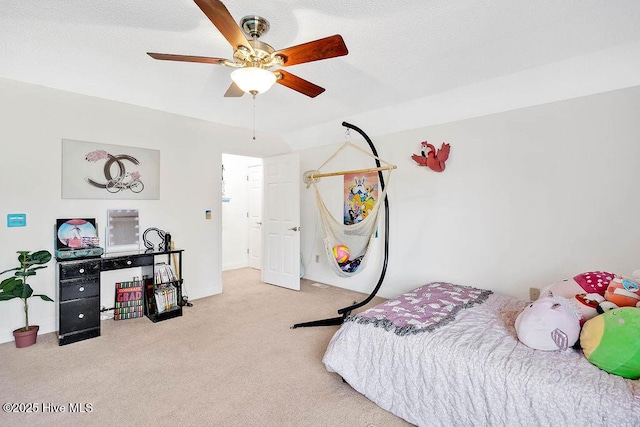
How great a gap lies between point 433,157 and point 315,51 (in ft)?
6.76

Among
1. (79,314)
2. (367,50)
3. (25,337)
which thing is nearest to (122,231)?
(79,314)

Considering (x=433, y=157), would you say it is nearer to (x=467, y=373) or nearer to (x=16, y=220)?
(x=467, y=373)

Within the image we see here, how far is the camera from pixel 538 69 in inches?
102

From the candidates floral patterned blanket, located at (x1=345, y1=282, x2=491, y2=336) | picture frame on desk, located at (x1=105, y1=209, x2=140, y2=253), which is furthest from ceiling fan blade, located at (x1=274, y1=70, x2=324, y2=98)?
picture frame on desk, located at (x1=105, y1=209, x2=140, y2=253)

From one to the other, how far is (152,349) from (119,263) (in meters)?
0.94

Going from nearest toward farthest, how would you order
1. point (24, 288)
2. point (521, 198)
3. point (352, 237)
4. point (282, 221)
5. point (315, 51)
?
A: 1. point (315, 51)
2. point (24, 288)
3. point (521, 198)
4. point (352, 237)
5. point (282, 221)

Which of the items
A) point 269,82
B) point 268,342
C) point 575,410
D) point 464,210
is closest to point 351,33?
point 269,82

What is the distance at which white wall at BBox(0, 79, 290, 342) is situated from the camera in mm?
2701

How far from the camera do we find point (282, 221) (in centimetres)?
443

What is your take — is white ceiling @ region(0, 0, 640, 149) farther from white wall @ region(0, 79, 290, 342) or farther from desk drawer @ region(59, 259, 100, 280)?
desk drawer @ region(59, 259, 100, 280)

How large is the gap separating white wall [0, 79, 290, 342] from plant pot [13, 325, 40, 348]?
0.78 feet

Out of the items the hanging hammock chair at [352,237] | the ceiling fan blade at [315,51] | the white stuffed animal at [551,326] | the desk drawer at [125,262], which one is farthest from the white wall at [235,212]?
the white stuffed animal at [551,326]

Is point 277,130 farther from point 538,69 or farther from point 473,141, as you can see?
point 538,69

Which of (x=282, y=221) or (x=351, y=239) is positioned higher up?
(x=282, y=221)
